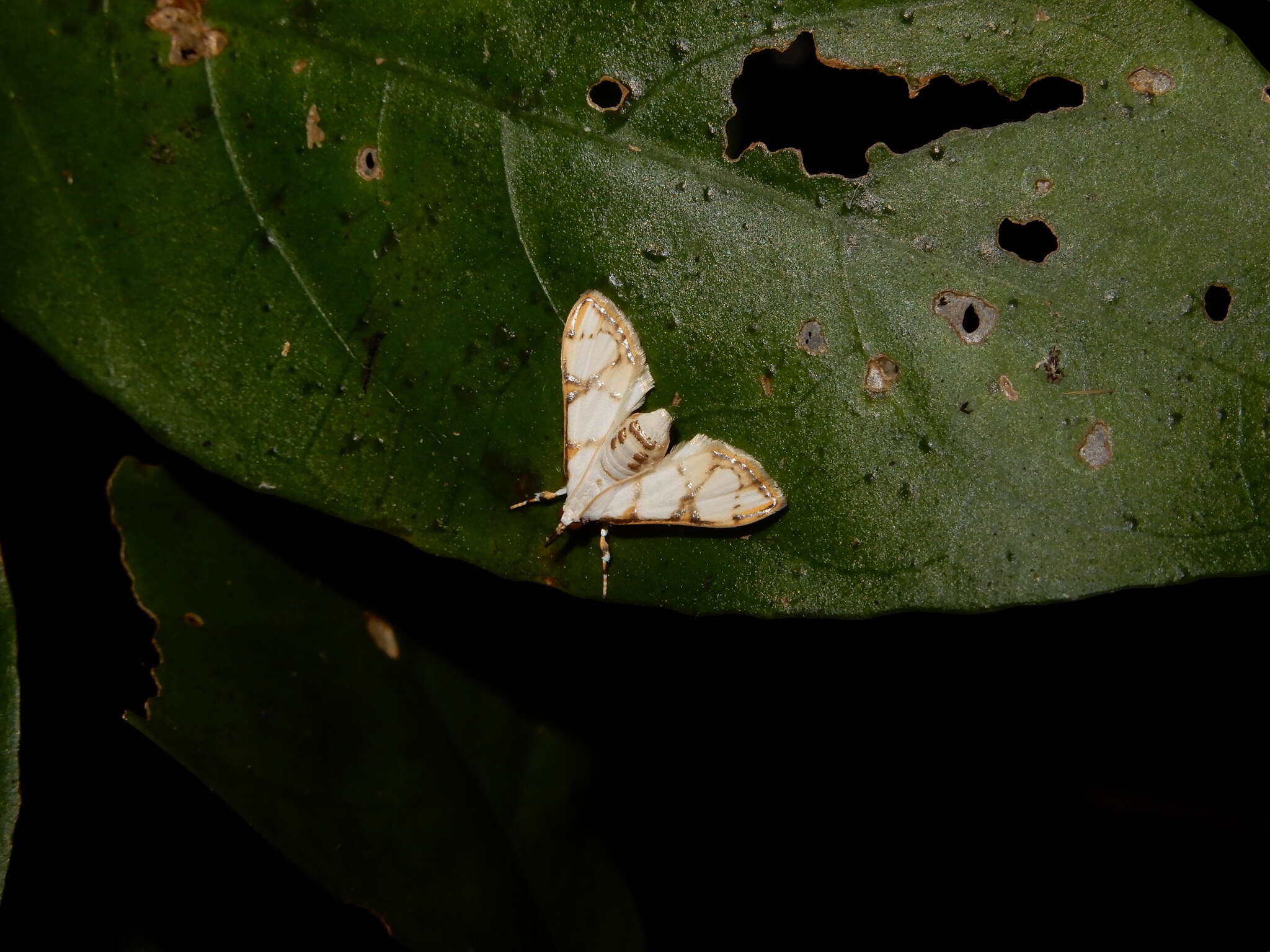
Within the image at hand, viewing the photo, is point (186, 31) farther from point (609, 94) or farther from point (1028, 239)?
point (1028, 239)

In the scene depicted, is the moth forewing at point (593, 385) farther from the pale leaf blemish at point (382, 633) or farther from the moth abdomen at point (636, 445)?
the pale leaf blemish at point (382, 633)

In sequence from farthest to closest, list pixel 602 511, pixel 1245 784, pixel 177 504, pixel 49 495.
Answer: pixel 1245 784
pixel 49 495
pixel 177 504
pixel 602 511

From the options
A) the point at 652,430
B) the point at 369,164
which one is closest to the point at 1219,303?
the point at 652,430

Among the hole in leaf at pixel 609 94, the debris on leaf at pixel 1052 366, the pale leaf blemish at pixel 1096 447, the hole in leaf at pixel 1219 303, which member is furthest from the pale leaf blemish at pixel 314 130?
the hole in leaf at pixel 1219 303

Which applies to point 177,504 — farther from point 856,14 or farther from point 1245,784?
point 1245,784

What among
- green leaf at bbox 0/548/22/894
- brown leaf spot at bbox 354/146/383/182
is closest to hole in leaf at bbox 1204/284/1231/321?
brown leaf spot at bbox 354/146/383/182

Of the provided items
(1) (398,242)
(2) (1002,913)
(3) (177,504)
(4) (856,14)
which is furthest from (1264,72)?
(2) (1002,913)
